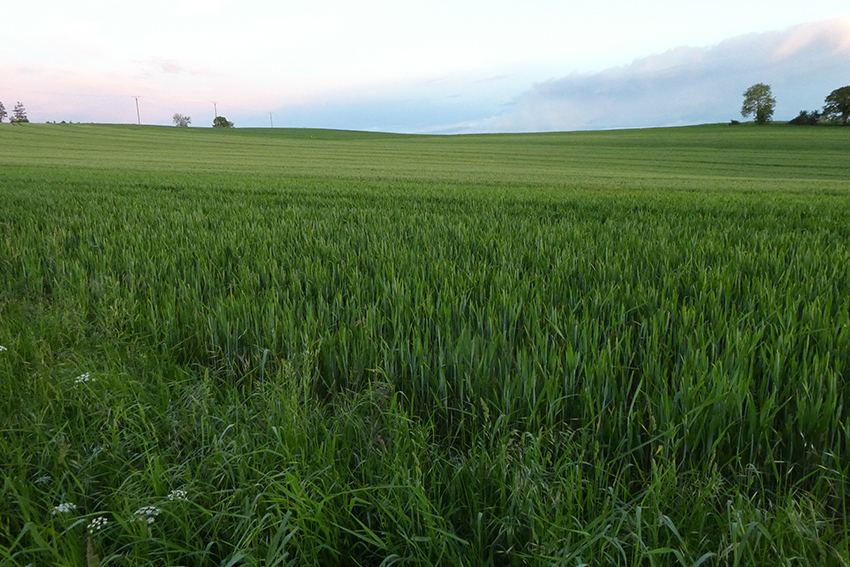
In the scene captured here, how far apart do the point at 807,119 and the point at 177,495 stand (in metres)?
88.7

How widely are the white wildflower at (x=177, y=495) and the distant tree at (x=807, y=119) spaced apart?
285ft

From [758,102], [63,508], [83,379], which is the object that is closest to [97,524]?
[63,508]

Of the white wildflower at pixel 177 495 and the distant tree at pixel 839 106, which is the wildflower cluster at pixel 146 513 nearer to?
the white wildflower at pixel 177 495

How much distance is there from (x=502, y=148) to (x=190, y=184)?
43.4m

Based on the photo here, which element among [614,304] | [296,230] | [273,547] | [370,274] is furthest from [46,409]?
[296,230]

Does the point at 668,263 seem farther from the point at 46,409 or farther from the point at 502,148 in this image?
the point at 502,148

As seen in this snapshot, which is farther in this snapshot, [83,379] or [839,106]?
[839,106]

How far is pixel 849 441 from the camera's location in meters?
1.29

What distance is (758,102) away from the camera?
267 feet

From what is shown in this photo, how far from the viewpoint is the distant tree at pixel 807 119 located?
217 ft

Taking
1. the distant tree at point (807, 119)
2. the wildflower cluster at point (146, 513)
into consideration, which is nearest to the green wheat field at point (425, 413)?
the wildflower cluster at point (146, 513)

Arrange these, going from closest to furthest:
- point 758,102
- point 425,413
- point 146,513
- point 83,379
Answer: point 146,513, point 425,413, point 83,379, point 758,102

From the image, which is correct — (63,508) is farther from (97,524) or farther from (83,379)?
(83,379)

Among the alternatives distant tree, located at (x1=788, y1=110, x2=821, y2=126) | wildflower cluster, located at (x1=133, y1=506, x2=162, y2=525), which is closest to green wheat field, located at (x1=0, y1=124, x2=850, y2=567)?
wildflower cluster, located at (x1=133, y1=506, x2=162, y2=525)
